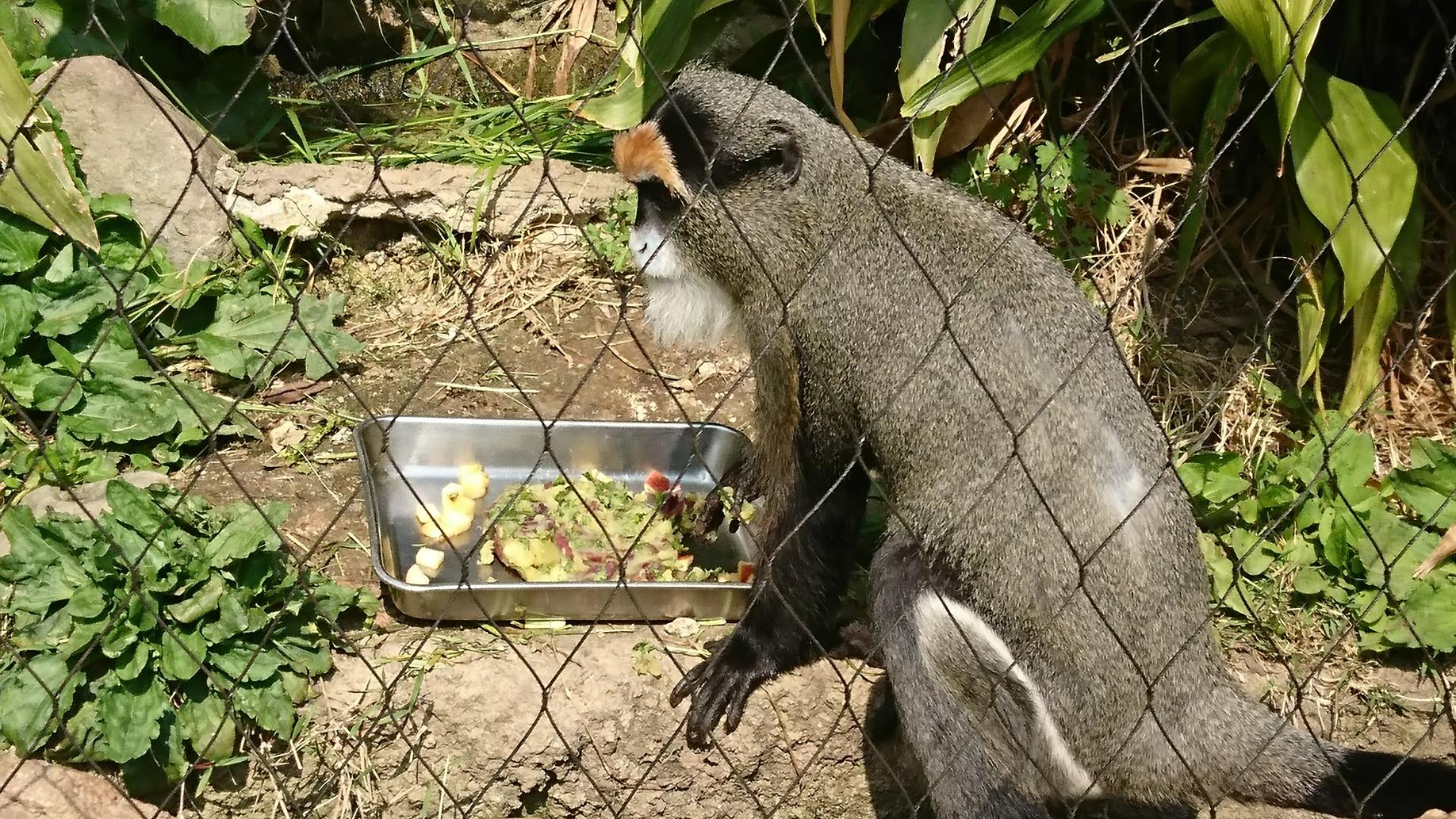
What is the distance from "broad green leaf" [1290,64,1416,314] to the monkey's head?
6.34 feet

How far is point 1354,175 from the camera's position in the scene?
15.7 ft

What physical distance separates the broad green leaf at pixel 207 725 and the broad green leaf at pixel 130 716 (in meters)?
0.07

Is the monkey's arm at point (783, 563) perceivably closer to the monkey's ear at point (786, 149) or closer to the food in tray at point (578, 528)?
the food in tray at point (578, 528)

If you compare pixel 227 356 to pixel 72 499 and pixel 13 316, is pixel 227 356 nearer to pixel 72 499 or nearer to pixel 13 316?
pixel 13 316

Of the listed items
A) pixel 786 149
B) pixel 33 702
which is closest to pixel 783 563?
pixel 786 149

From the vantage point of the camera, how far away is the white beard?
4453 mm

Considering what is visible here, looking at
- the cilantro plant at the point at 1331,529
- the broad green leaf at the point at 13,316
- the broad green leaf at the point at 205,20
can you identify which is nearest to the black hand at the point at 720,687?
the cilantro plant at the point at 1331,529

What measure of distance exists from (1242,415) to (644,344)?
107 inches

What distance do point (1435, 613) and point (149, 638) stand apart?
14.4 feet

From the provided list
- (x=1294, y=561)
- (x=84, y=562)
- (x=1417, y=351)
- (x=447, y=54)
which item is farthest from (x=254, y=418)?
(x=1417, y=351)

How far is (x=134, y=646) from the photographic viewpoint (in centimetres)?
358

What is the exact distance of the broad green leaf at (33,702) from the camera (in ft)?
11.5

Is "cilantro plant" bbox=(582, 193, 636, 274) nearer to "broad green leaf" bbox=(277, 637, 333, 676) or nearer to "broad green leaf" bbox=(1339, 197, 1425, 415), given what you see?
"broad green leaf" bbox=(277, 637, 333, 676)

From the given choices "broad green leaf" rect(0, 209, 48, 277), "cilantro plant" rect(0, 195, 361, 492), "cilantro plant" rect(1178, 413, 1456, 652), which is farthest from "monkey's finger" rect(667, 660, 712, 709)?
"broad green leaf" rect(0, 209, 48, 277)
